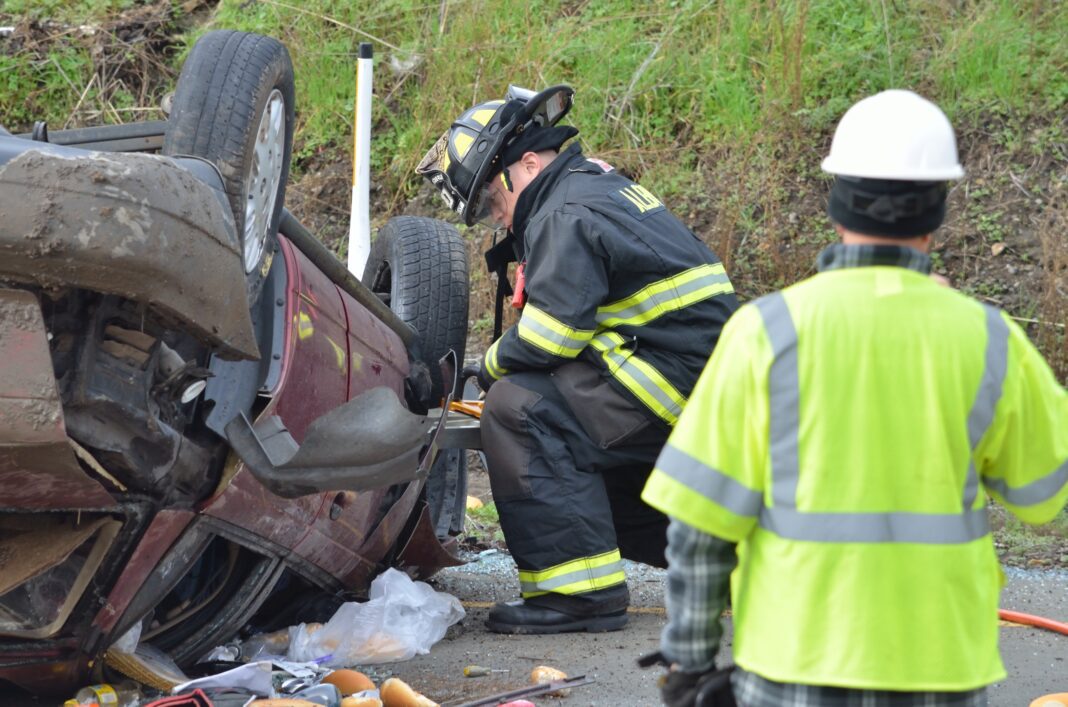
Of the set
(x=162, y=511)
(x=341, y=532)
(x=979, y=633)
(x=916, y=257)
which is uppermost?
(x=916, y=257)

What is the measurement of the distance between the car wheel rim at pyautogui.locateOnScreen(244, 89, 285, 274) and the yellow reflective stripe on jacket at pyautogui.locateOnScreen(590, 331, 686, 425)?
4.61 ft

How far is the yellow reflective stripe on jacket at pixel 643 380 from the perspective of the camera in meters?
4.38

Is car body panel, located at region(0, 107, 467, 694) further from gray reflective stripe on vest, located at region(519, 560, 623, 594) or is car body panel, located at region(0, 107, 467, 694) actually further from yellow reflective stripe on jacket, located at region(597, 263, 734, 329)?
yellow reflective stripe on jacket, located at region(597, 263, 734, 329)

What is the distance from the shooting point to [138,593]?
10.3ft

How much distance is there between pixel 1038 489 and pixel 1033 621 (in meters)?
2.59

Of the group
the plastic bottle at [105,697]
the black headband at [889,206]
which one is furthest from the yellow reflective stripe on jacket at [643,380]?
the black headband at [889,206]

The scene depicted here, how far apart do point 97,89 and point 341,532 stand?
713cm

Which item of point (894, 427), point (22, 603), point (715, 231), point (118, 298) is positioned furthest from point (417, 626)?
point (715, 231)

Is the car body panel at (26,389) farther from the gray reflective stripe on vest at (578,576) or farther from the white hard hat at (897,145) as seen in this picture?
the gray reflective stripe on vest at (578,576)

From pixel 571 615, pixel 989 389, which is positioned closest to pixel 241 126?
pixel 989 389

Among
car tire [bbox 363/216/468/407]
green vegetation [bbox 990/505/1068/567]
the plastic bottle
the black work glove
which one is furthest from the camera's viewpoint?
green vegetation [bbox 990/505/1068/567]

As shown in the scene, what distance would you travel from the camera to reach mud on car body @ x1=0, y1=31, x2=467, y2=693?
2488 mm

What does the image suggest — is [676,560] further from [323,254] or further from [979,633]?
[323,254]

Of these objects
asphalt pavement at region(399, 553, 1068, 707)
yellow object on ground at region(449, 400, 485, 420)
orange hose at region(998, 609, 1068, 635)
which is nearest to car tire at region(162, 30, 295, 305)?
asphalt pavement at region(399, 553, 1068, 707)
